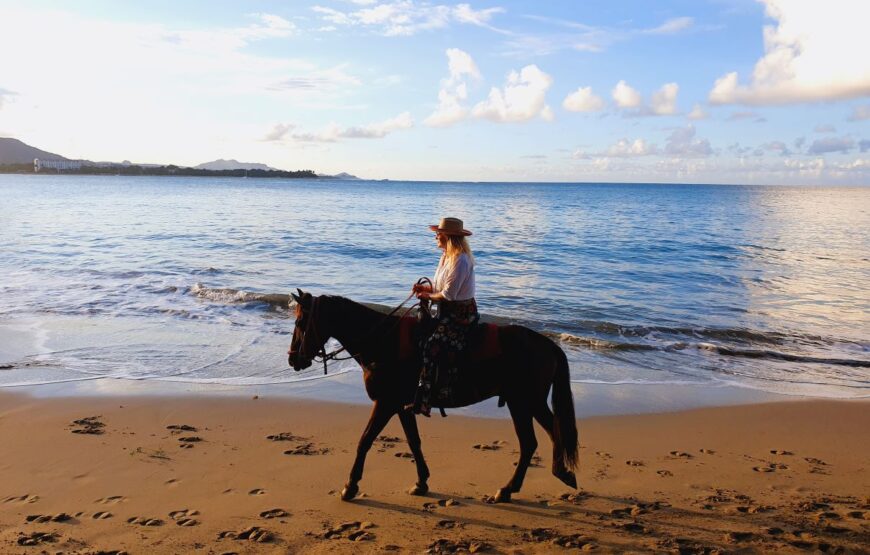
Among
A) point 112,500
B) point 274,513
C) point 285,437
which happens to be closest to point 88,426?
point 112,500

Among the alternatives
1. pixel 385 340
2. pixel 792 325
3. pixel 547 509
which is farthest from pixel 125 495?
pixel 792 325

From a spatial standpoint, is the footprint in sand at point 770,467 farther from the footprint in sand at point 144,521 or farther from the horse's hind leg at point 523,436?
the footprint in sand at point 144,521

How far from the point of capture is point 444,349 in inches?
218

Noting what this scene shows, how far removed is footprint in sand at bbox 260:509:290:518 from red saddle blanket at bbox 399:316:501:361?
165cm

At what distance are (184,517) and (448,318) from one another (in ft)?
9.19

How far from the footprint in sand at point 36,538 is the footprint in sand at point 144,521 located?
0.53m

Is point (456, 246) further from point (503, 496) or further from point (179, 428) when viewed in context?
point (179, 428)

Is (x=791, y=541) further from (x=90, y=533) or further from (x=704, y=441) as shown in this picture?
(x=90, y=533)

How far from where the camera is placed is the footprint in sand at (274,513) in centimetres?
514

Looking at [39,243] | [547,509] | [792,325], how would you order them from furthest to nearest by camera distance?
[39,243] < [792,325] < [547,509]

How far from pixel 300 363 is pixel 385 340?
807mm

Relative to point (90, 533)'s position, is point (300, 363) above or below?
above

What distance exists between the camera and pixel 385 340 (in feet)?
18.4

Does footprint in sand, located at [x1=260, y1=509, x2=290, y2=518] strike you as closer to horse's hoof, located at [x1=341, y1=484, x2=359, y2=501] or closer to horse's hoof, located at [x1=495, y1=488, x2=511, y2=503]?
horse's hoof, located at [x1=341, y1=484, x2=359, y2=501]
